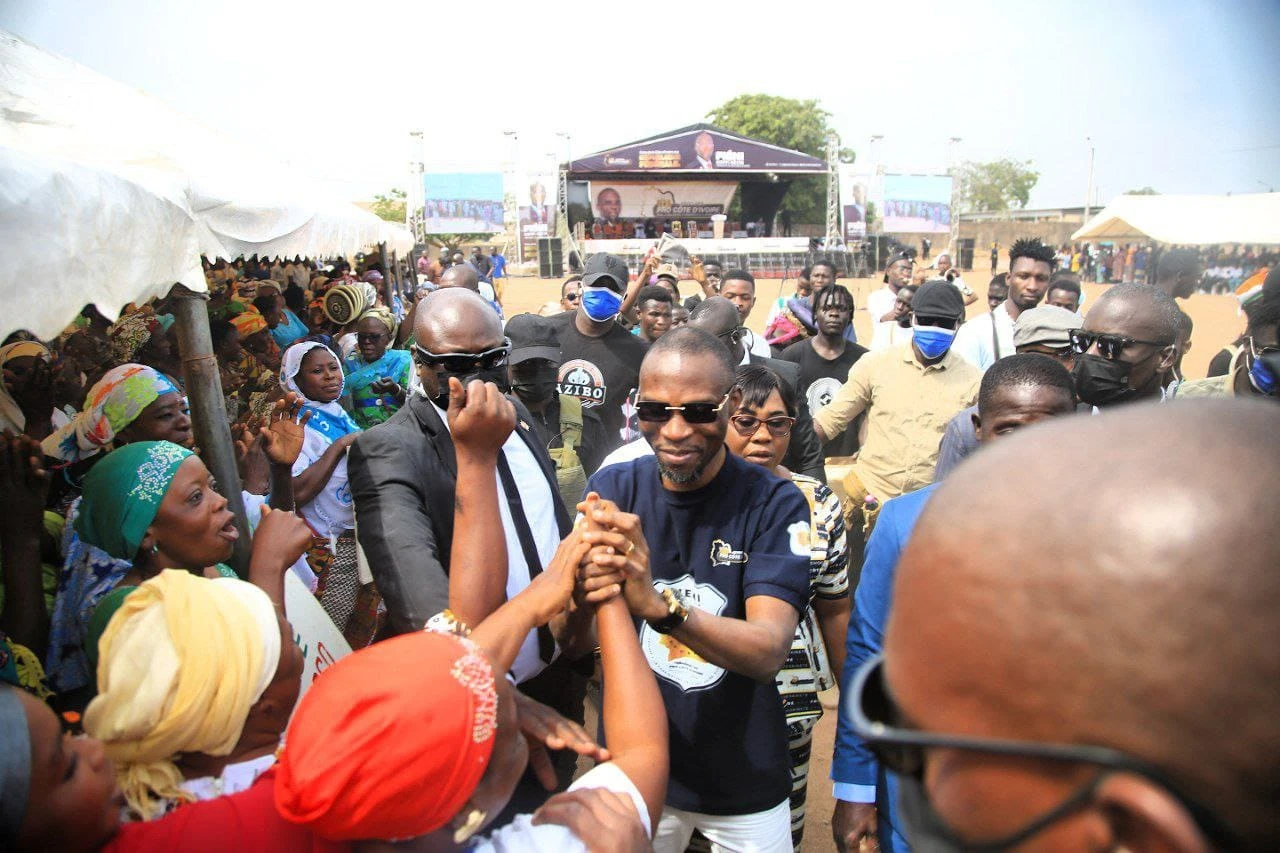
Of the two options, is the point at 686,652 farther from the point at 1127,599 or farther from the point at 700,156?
the point at 700,156

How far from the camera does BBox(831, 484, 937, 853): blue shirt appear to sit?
2.06 metres

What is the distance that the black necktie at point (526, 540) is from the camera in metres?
2.19

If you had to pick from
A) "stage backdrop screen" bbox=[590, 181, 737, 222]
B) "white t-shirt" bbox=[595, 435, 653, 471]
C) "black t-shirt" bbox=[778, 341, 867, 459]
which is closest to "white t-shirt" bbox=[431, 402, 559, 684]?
"white t-shirt" bbox=[595, 435, 653, 471]

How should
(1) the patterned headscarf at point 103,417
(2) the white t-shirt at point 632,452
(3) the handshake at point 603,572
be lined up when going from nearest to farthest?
1. (3) the handshake at point 603,572
2. (2) the white t-shirt at point 632,452
3. (1) the patterned headscarf at point 103,417

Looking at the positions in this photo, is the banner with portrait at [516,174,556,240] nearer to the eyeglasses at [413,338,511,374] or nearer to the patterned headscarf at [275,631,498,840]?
the eyeglasses at [413,338,511,374]

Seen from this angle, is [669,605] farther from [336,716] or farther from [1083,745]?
[1083,745]

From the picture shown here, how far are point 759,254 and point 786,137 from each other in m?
21.8

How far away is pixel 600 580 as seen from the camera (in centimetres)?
173

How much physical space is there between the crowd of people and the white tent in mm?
575

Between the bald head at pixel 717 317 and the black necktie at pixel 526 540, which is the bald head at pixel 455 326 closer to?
the black necktie at pixel 526 540

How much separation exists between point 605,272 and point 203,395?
2.64 m

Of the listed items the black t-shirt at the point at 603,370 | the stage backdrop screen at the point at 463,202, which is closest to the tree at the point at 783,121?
the stage backdrop screen at the point at 463,202

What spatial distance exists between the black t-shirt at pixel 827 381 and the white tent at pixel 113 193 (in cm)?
358

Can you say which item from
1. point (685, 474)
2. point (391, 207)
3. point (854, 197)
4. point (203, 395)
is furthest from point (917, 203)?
point (685, 474)
